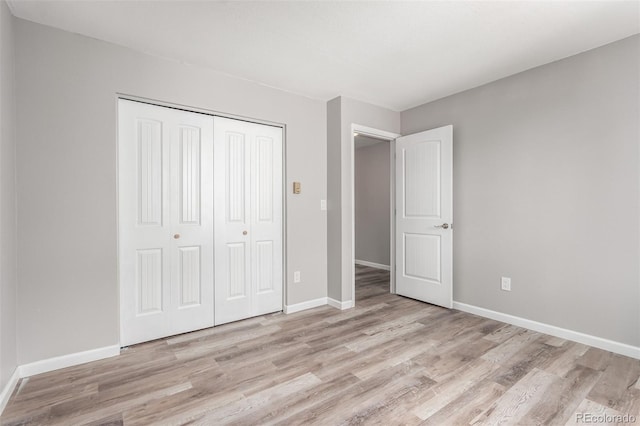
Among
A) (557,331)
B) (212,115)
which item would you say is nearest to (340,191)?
(212,115)

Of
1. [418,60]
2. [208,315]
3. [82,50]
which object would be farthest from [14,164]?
[418,60]

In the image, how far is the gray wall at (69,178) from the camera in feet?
6.88

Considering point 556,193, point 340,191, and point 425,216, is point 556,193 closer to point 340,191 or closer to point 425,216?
point 425,216

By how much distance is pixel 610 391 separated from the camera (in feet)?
6.23

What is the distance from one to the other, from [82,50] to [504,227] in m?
3.94

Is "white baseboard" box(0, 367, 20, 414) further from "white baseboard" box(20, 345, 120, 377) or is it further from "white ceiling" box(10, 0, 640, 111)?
"white ceiling" box(10, 0, 640, 111)

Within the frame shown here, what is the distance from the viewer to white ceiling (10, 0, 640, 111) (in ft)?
6.52

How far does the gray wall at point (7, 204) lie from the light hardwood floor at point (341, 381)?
31 centimetres

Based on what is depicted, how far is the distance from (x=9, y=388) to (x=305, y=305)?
93.2 inches

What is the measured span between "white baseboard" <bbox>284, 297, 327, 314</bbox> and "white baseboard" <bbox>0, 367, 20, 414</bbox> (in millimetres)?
2092

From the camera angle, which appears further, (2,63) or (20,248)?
(20,248)

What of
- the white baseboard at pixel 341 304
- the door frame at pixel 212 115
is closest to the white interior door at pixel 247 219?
the door frame at pixel 212 115

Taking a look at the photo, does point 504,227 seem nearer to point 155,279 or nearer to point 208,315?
point 208,315

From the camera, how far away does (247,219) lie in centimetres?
315
